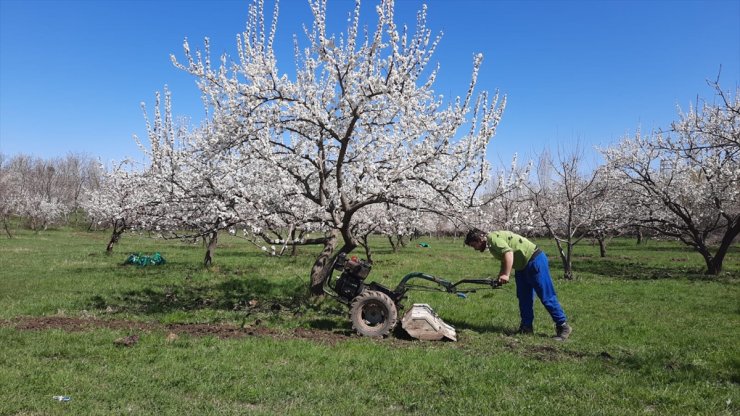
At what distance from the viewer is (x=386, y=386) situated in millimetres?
5934

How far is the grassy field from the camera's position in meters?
5.41

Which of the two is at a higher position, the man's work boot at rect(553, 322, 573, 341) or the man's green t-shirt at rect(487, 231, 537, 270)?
the man's green t-shirt at rect(487, 231, 537, 270)

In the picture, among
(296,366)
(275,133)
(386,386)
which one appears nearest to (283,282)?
(275,133)

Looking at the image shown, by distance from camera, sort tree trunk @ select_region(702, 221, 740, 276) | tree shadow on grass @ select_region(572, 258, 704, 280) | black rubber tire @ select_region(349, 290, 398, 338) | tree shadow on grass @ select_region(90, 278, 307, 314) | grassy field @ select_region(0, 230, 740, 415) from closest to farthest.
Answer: grassy field @ select_region(0, 230, 740, 415), black rubber tire @ select_region(349, 290, 398, 338), tree shadow on grass @ select_region(90, 278, 307, 314), tree shadow on grass @ select_region(572, 258, 704, 280), tree trunk @ select_region(702, 221, 740, 276)

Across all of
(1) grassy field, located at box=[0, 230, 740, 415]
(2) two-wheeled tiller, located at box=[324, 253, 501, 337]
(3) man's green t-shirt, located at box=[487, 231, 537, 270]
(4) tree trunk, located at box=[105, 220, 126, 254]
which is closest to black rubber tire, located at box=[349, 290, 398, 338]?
(2) two-wheeled tiller, located at box=[324, 253, 501, 337]

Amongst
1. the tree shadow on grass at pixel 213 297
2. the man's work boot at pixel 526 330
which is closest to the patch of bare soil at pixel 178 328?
the tree shadow on grass at pixel 213 297

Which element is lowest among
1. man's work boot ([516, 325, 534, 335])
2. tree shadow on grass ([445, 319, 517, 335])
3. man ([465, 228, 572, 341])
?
tree shadow on grass ([445, 319, 517, 335])

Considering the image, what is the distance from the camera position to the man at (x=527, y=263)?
27.9 ft

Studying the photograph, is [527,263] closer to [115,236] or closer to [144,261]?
[144,261]

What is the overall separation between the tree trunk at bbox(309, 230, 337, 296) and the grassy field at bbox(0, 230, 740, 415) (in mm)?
438

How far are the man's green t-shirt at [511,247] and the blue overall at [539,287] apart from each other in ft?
0.45

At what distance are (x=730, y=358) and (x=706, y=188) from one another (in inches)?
596

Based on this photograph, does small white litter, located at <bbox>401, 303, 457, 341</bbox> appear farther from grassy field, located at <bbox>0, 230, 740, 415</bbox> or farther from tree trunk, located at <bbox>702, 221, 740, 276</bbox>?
tree trunk, located at <bbox>702, 221, 740, 276</bbox>

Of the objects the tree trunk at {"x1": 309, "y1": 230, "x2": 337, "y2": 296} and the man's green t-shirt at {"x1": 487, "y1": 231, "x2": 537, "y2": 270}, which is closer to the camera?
the man's green t-shirt at {"x1": 487, "y1": 231, "x2": 537, "y2": 270}
